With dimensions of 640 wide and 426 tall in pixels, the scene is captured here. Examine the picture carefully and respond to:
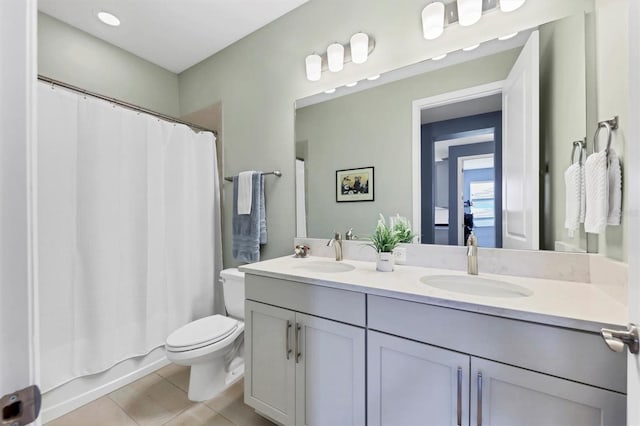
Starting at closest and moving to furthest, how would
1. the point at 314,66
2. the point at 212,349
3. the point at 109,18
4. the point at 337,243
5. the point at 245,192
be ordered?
the point at 212,349 → the point at 337,243 → the point at 314,66 → the point at 109,18 → the point at 245,192

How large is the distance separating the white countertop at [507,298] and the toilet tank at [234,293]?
0.56m

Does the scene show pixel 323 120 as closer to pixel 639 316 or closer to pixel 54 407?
pixel 639 316

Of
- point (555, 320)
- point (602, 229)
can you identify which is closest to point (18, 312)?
point (555, 320)

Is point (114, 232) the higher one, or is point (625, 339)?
point (114, 232)

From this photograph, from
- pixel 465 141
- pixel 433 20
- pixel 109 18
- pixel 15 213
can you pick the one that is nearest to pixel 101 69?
pixel 109 18

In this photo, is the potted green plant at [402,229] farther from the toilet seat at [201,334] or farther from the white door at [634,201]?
the toilet seat at [201,334]

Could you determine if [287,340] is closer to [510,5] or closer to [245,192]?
[245,192]

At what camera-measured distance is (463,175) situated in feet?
4.79

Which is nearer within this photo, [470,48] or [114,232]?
[470,48]

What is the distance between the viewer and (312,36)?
190 centimetres

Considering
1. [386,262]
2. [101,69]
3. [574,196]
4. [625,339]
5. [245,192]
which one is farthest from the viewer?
[101,69]

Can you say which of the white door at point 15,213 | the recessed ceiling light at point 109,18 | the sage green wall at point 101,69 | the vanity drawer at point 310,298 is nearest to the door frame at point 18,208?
the white door at point 15,213

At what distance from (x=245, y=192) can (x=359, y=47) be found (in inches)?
50.4

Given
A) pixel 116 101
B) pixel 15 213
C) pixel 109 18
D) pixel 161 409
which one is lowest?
pixel 161 409
